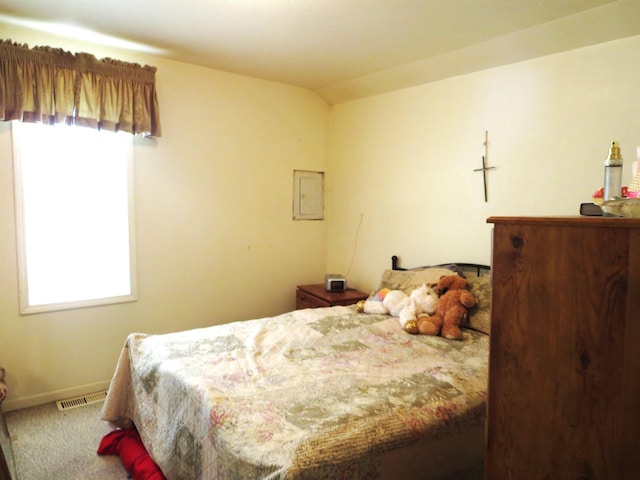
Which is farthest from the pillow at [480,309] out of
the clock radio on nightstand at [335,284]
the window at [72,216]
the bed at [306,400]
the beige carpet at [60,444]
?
the window at [72,216]

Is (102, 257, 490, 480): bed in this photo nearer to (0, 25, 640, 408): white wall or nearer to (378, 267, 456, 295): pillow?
(378, 267, 456, 295): pillow

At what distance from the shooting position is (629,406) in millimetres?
739

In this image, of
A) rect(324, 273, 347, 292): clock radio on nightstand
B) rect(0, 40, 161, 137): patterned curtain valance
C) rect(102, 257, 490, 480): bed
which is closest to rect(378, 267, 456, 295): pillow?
rect(102, 257, 490, 480): bed

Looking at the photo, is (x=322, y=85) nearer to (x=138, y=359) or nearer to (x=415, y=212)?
(x=415, y=212)

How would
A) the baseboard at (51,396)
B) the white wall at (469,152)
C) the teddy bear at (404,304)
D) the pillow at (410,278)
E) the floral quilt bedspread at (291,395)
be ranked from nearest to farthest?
the floral quilt bedspread at (291,395) → the white wall at (469,152) → the teddy bear at (404,304) → the baseboard at (51,396) → the pillow at (410,278)

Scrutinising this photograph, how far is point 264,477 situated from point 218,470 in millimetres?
271

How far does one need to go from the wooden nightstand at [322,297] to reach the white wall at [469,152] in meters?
0.25

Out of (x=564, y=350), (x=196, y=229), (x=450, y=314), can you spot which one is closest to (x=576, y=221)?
(x=564, y=350)

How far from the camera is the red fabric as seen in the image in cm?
188

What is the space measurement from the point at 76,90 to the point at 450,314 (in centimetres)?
281

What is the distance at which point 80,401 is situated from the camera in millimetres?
2768

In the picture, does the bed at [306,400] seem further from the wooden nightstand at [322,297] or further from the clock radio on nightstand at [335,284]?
the clock radio on nightstand at [335,284]

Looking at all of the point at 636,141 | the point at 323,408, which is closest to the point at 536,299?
the point at 323,408

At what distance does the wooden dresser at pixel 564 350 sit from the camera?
0.75 meters
